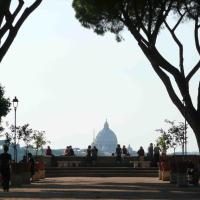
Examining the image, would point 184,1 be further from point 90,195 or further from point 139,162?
point 139,162

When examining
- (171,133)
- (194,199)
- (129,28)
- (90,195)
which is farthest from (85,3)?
(171,133)

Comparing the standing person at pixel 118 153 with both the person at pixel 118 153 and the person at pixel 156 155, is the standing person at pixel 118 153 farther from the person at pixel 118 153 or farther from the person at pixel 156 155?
the person at pixel 156 155

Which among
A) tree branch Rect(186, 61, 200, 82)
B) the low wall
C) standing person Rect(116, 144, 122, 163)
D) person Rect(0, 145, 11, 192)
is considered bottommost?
person Rect(0, 145, 11, 192)

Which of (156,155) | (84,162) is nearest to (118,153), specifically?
(84,162)

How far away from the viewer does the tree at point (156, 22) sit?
31.4 meters

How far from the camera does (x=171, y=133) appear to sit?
6309 cm

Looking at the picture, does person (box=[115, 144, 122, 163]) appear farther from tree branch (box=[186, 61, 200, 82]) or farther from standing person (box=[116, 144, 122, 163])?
tree branch (box=[186, 61, 200, 82])

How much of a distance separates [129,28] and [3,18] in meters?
9.31

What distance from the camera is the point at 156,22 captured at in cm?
3341

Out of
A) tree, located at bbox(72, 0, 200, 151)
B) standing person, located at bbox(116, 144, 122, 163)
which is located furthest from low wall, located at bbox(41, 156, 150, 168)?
tree, located at bbox(72, 0, 200, 151)

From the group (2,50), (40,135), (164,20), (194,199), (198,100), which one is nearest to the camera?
(194,199)

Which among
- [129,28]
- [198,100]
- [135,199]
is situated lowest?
[135,199]

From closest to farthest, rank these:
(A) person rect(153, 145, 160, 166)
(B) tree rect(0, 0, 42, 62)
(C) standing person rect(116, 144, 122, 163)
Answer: (B) tree rect(0, 0, 42, 62) < (A) person rect(153, 145, 160, 166) < (C) standing person rect(116, 144, 122, 163)

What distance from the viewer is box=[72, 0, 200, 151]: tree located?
31.4m
